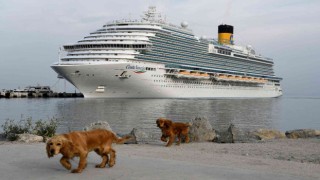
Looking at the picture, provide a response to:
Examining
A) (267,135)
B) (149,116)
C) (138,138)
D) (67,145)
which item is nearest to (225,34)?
(149,116)

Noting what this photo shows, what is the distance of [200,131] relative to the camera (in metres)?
11.8

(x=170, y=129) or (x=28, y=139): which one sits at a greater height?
(x=170, y=129)

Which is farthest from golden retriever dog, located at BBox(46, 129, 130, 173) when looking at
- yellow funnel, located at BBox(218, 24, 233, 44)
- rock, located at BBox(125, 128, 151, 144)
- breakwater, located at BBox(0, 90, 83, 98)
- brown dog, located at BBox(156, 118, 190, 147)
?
yellow funnel, located at BBox(218, 24, 233, 44)

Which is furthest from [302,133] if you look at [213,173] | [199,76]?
[199,76]

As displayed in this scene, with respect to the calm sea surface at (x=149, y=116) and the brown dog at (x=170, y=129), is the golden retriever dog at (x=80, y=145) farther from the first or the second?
the calm sea surface at (x=149, y=116)

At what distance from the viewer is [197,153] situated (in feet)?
28.2

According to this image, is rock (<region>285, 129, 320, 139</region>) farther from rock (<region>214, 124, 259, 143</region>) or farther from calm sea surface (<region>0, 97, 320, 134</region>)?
calm sea surface (<region>0, 97, 320, 134</region>)

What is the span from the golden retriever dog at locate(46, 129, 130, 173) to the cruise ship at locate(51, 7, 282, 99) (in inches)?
1883

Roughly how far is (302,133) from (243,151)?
569 centimetres

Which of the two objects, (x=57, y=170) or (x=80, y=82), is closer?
(x=57, y=170)

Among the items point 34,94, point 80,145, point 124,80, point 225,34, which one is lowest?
point 80,145

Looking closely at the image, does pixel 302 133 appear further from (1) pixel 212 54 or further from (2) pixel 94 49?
(1) pixel 212 54

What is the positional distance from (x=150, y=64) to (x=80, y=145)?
54533 millimetres

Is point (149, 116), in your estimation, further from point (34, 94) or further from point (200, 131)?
point (34, 94)
